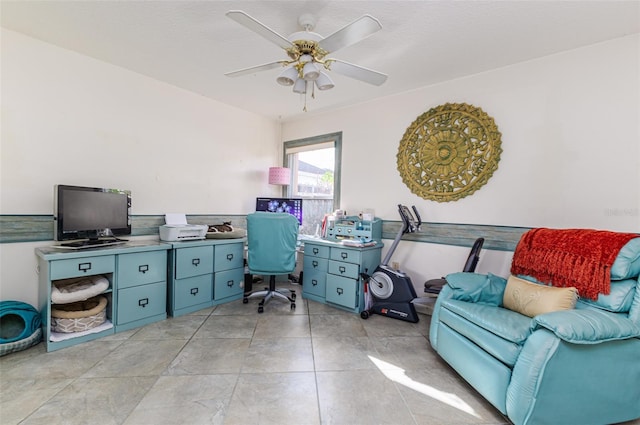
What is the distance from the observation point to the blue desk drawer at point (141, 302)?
94.7 inches

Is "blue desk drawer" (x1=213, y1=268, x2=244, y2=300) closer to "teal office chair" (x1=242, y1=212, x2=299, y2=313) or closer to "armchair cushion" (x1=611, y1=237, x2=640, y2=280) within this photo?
"teal office chair" (x1=242, y1=212, x2=299, y2=313)

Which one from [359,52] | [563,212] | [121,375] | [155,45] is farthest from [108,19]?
[563,212]

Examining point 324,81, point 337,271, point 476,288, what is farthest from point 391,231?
point 324,81

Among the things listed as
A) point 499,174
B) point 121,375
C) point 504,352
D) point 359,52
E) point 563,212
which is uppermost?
point 359,52

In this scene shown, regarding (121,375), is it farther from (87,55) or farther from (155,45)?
(87,55)

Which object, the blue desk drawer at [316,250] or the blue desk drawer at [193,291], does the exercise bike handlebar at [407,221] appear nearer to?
the blue desk drawer at [316,250]

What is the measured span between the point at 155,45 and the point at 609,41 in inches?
150

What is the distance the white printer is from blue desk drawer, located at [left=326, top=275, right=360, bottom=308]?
5.22 ft

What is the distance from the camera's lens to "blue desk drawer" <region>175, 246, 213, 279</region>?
2775 mm

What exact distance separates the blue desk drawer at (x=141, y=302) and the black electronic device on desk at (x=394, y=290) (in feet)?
6.85

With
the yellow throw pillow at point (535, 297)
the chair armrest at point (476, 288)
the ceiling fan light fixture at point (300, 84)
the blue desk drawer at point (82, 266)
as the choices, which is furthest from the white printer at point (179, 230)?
the yellow throw pillow at point (535, 297)

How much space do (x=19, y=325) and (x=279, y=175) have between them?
303 centimetres

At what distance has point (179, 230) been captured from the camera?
9.44ft

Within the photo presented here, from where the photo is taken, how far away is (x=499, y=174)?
8.52ft
